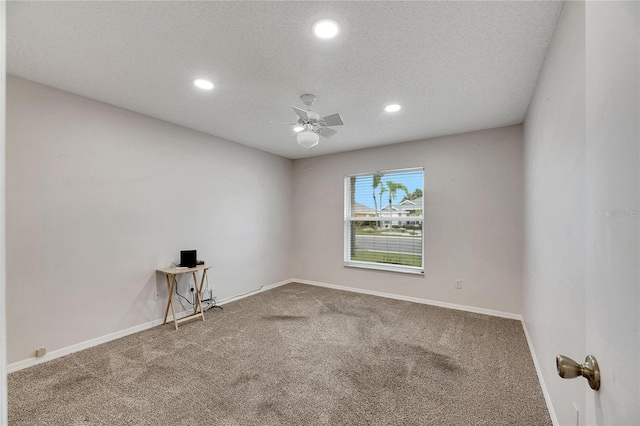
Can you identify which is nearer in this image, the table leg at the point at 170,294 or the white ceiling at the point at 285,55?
the white ceiling at the point at 285,55

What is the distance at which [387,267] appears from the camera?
452 centimetres

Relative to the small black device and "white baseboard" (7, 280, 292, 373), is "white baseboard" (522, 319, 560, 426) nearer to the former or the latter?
the small black device

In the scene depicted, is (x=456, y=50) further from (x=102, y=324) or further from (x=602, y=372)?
(x=102, y=324)

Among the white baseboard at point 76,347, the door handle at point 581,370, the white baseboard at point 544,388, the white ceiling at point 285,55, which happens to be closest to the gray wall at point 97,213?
the white baseboard at point 76,347

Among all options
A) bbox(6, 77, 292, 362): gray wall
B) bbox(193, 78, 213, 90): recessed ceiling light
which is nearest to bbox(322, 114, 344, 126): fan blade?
bbox(193, 78, 213, 90): recessed ceiling light

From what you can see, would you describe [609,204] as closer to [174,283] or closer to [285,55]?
[285,55]

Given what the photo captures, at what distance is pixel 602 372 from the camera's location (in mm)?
595

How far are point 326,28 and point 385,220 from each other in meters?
3.36

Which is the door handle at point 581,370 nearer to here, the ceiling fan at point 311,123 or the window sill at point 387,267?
the ceiling fan at point 311,123

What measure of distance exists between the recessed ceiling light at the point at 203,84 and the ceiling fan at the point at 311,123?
2.70 feet

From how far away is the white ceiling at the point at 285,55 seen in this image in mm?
1622

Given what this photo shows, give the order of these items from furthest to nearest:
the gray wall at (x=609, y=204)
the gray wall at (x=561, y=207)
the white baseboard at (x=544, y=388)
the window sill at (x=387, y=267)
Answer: the window sill at (x=387, y=267) < the white baseboard at (x=544, y=388) < the gray wall at (x=561, y=207) < the gray wall at (x=609, y=204)

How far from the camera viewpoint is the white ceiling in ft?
5.32

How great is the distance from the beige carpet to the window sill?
3.02ft
